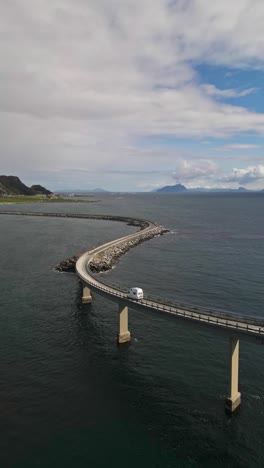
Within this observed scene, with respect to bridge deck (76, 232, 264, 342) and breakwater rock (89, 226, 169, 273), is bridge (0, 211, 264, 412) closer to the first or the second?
bridge deck (76, 232, 264, 342)

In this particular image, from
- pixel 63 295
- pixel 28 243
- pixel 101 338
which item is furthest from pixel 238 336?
pixel 28 243

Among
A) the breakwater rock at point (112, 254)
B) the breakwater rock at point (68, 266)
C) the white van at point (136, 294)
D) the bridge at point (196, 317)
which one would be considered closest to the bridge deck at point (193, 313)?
Result: the bridge at point (196, 317)

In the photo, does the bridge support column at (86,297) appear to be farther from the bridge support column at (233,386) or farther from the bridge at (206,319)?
the bridge support column at (233,386)

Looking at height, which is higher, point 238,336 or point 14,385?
point 238,336

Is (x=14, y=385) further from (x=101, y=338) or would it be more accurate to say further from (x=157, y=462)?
(x=157, y=462)

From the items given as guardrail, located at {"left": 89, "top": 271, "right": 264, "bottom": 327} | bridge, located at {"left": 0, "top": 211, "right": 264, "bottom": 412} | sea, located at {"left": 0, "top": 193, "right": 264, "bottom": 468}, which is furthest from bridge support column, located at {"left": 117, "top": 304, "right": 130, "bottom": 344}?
guardrail, located at {"left": 89, "top": 271, "right": 264, "bottom": 327}

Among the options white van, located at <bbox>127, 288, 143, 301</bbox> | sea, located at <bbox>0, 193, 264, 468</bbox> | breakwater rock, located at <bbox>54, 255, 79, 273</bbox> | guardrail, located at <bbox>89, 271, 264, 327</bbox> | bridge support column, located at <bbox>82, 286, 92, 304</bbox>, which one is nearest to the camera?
sea, located at <bbox>0, 193, 264, 468</bbox>

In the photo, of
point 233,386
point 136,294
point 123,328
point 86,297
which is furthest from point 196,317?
point 86,297

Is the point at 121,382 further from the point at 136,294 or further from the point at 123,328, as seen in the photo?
the point at 136,294

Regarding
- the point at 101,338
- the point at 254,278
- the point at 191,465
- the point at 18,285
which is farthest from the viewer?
the point at 254,278
